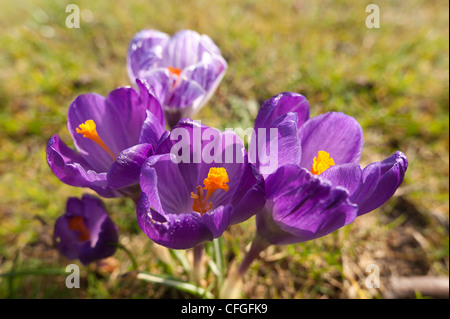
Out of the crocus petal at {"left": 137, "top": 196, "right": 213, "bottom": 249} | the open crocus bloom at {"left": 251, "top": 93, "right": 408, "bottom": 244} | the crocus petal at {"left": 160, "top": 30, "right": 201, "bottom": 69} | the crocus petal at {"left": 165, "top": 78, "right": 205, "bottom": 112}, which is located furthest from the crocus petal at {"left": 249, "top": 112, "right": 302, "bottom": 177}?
the crocus petal at {"left": 160, "top": 30, "right": 201, "bottom": 69}

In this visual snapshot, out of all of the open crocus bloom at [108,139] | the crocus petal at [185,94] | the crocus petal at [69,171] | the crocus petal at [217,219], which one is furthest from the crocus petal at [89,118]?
the crocus petal at [217,219]

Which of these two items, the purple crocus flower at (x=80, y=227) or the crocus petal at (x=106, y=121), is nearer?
the crocus petal at (x=106, y=121)

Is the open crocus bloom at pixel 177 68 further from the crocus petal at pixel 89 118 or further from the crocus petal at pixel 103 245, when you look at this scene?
the crocus petal at pixel 103 245

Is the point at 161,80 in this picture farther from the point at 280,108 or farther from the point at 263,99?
the point at 263,99

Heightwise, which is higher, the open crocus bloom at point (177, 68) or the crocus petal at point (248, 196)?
the open crocus bloom at point (177, 68)

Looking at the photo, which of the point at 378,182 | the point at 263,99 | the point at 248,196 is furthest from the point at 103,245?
the point at 263,99
